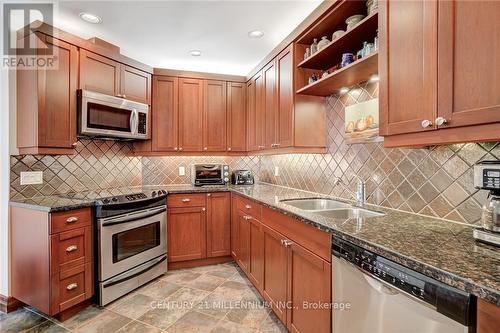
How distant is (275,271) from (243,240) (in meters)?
0.82

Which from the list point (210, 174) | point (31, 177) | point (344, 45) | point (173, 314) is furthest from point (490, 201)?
point (31, 177)

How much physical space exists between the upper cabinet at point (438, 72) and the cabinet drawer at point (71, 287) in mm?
2536

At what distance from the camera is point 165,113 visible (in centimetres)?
335

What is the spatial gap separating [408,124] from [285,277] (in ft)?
4.18

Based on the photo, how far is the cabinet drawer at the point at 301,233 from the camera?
4.67 ft

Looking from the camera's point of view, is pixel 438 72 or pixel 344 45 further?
pixel 344 45

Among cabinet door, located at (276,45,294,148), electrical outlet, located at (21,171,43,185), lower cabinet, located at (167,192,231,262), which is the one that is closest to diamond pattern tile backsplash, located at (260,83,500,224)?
cabinet door, located at (276,45,294,148)

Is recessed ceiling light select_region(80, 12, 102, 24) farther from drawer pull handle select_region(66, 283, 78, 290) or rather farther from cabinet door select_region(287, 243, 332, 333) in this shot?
cabinet door select_region(287, 243, 332, 333)

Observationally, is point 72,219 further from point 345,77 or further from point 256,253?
point 345,77

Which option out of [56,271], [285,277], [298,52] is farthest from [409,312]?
[56,271]

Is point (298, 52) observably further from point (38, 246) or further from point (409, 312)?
point (38, 246)

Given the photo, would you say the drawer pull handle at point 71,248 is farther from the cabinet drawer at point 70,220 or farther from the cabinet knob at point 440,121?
the cabinet knob at point 440,121

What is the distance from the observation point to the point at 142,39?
2779 millimetres

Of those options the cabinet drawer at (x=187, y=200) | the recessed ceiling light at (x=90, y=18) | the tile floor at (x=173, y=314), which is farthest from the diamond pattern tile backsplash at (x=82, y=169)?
the recessed ceiling light at (x=90, y=18)
